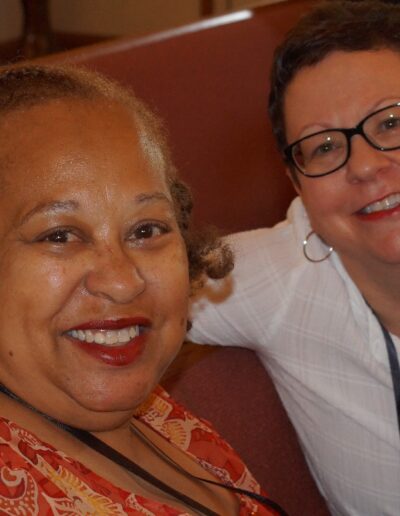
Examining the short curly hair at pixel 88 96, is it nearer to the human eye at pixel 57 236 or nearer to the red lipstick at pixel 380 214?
the human eye at pixel 57 236

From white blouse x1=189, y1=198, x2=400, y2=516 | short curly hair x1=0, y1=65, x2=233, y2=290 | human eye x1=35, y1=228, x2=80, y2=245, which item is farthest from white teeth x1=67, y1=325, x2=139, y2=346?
white blouse x1=189, y1=198, x2=400, y2=516

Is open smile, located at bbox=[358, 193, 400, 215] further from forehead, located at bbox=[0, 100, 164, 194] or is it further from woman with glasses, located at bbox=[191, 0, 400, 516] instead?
forehead, located at bbox=[0, 100, 164, 194]

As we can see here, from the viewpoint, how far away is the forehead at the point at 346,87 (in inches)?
66.7

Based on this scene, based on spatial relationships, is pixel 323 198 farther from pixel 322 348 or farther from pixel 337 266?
pixel 322 348

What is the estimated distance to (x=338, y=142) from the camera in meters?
1.72

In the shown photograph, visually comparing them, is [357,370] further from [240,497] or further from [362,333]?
[240,497]

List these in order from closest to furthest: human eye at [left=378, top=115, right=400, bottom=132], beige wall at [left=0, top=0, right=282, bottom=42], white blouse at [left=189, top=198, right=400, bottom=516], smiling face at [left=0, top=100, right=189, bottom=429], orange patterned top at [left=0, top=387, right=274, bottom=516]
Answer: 1. orange patterned top at [left=0, top=387, right=274, bottom=516]
2. smiling face at [left=0, top=100, right=189, bottom=429]
3. human eye at [left=378, top=115, right=400, bottom=132]
4. white blouse at [left=189, top=198, right=400, bottom=516]
5. beige wall at [left=0, top=0, right=282, bottom=42]

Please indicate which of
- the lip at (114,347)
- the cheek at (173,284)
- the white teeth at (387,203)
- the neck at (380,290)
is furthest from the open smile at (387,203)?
the lip at (114,347)

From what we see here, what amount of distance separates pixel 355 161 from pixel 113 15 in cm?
447

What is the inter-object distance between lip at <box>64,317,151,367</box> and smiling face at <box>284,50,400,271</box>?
716 millimetres

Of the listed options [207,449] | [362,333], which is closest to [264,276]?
[362,333]

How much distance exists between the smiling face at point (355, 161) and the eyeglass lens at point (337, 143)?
0.04ft

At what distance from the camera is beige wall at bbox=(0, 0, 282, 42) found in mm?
5637

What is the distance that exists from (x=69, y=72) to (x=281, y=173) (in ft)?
4.09
